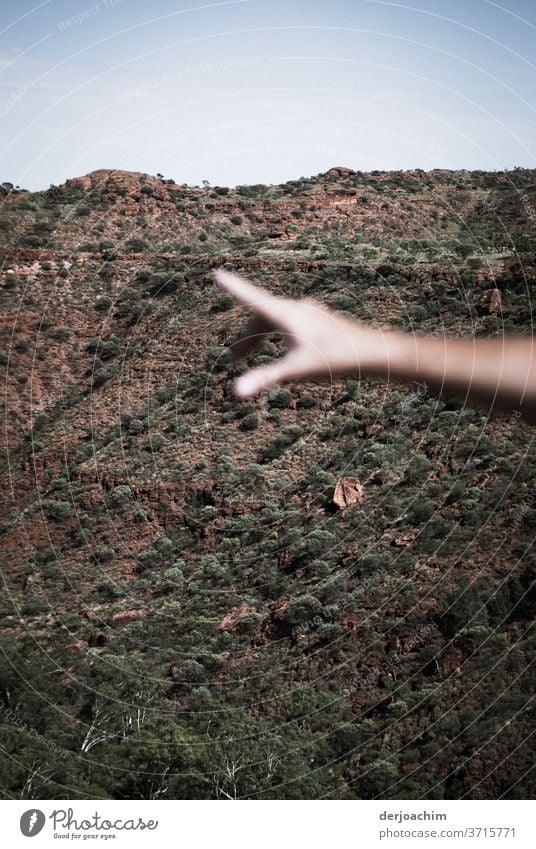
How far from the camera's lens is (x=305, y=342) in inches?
2510

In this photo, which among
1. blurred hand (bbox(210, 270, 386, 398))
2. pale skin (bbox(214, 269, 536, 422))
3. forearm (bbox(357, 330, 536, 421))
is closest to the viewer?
forearm (bbox(357, 330, 536, 421))

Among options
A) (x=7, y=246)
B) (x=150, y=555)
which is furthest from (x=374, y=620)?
(x=7, y=246)

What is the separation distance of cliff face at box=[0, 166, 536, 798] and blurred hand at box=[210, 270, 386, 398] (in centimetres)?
122

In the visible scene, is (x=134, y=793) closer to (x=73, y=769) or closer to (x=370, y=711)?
(x=73, y=769)

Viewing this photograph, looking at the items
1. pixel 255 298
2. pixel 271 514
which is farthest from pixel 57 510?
pixel 255 298

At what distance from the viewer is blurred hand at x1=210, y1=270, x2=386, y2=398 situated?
61312mm

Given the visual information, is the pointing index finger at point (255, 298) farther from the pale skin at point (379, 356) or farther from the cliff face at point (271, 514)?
the cliff face at point (271, 514)

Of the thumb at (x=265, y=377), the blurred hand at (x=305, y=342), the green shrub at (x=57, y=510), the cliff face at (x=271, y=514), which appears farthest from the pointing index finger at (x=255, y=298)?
the green shrub at (x=57, y=510)

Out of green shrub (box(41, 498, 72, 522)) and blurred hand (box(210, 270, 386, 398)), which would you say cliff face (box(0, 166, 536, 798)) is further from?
blurred hand (box(210, 270, 386, 398))

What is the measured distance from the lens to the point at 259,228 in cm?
8762

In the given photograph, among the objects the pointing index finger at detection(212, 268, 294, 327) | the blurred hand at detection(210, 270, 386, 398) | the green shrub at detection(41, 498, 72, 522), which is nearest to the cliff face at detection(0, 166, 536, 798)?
the green shrub at detection(41, 498, 72, 522)

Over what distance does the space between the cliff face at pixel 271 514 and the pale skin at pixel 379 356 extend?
1.23m

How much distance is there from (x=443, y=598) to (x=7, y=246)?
5107 cm

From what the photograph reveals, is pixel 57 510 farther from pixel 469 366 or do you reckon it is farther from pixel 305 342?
pixel 469 366
